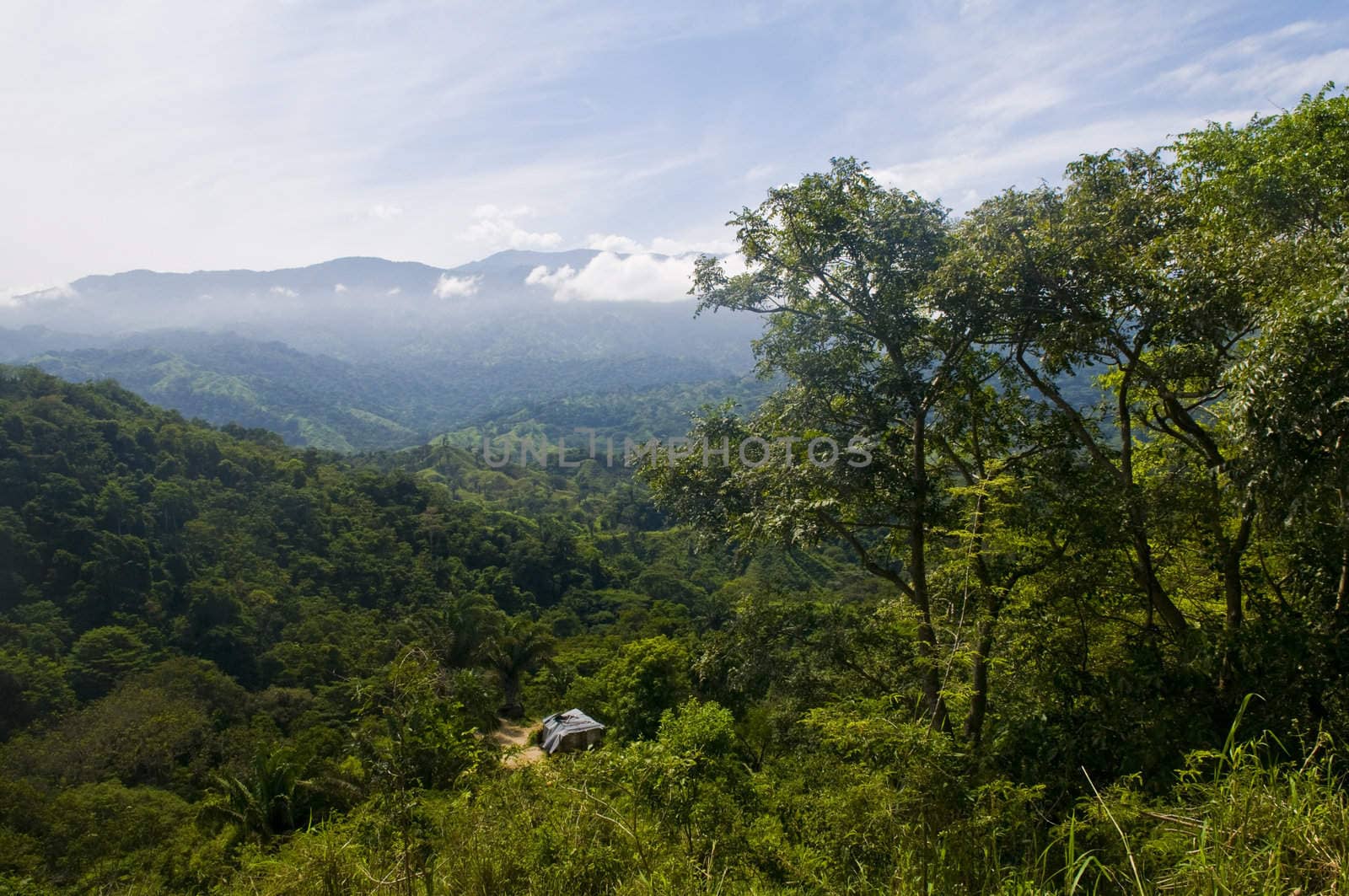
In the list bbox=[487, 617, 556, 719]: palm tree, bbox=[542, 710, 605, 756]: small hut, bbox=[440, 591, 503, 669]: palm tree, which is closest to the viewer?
bbox=[542, 710, 605, 756]: small hut

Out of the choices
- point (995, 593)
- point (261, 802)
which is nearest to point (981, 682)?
point (995, 593)

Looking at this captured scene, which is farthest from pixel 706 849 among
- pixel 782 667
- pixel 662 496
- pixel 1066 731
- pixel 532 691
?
pixel 532 691

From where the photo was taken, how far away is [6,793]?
14.0 metres

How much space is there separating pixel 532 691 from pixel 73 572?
22.8m

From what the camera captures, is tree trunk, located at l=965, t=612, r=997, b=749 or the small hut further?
the small hut

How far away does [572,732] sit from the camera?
15500 mm

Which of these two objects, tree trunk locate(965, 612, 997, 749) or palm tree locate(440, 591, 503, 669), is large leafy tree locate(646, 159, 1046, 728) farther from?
palm tree locate(440, 591, 503, 669)

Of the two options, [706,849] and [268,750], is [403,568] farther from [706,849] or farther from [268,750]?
[706,849]

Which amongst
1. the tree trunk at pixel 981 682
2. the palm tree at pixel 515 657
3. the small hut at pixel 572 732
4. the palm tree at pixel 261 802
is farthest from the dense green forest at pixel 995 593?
the palm tree at pixel 515 657

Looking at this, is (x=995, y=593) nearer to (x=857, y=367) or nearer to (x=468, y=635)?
(x=857, y=367)

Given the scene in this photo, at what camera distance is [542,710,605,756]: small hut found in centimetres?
1523

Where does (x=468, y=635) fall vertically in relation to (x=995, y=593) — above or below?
below

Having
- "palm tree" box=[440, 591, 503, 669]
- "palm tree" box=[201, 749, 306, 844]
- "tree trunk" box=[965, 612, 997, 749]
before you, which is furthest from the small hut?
"tree trunk" box=[965, 612, 997, 749]

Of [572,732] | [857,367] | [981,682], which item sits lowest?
[572,732]
